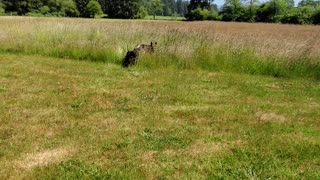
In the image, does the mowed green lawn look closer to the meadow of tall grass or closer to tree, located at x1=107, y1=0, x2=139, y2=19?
the meadow of tall grass

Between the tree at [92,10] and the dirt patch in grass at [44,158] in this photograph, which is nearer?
the dirt patch in grass at [44,158]

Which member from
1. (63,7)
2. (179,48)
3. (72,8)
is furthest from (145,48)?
(72,8)

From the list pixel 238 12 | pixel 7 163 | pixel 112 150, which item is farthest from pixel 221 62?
pixel 238 12

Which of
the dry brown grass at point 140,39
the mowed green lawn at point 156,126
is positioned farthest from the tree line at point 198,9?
the mowed green lawn at point 156,126

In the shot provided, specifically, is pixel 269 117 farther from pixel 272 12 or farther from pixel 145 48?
pixel 272 12

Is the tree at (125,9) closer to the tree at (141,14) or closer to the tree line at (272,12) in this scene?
the tree at (141,14)

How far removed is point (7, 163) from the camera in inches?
144

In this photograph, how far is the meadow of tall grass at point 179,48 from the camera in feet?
28.7

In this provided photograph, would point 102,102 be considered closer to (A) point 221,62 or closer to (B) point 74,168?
(B) point 74,168

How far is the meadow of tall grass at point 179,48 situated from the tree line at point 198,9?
29.7 metres

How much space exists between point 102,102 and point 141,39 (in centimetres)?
533

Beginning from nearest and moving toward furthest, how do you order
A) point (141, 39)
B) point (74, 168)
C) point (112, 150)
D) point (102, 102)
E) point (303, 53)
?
point (74, 168), point (112, 150), point (102, 102), point (303, 53), point (141, 39)

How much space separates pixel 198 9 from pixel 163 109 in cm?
6657

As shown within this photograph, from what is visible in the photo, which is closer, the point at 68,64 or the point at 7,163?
the point at 7,163
